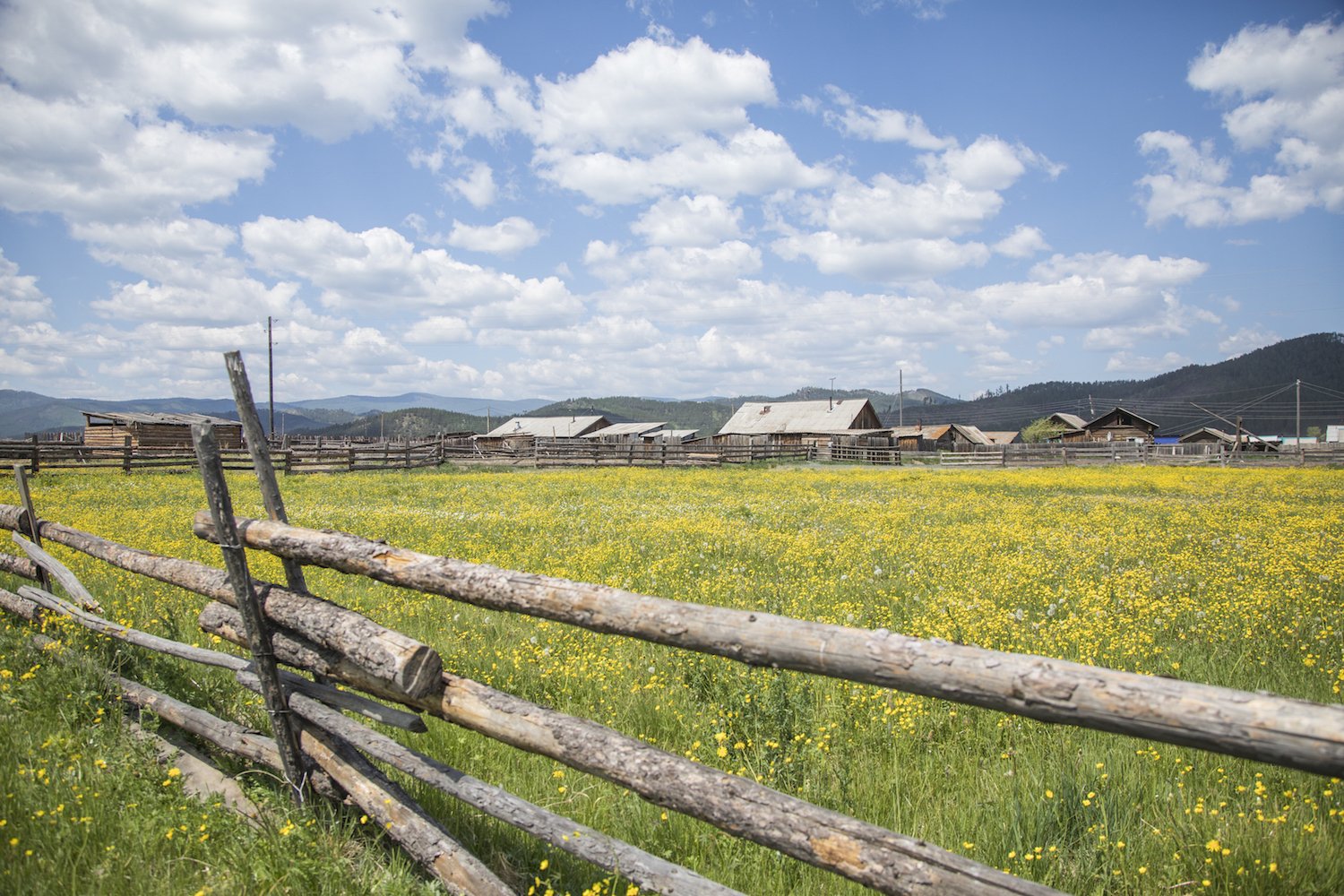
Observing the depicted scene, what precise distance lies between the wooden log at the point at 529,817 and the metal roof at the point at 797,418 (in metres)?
69.1

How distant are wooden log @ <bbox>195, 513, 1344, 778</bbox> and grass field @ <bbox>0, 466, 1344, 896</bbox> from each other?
141cm

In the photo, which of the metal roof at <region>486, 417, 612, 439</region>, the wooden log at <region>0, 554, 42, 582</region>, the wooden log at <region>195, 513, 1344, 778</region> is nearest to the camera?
the wooden log at <region>195, 513, 1344, 778</region>

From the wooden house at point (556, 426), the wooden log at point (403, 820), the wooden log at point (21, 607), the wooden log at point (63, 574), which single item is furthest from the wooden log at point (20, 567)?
the wooden house at point (556, 426)

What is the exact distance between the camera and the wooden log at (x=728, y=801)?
2.22m

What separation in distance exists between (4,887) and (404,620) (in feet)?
13.4

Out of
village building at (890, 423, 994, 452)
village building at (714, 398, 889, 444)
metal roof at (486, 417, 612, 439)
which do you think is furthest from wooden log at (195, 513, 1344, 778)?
metal roof at (486, 417, 612, 439)

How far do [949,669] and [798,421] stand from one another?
242 ft

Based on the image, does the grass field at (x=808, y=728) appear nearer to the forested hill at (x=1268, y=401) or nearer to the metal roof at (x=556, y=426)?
the metal roof at (x=556, y=426)

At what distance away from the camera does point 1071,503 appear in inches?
697

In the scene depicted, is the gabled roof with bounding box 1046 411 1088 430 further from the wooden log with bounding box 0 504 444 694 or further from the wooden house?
the wooden log with bounding box 0 504 444 694

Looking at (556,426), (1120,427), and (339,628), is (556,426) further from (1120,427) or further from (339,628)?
(339,628)

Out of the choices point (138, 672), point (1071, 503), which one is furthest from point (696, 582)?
point (1071, 503)

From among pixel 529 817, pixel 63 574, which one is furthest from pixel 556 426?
pixel 529 817

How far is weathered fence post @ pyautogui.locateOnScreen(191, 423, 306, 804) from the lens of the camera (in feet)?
11.9
